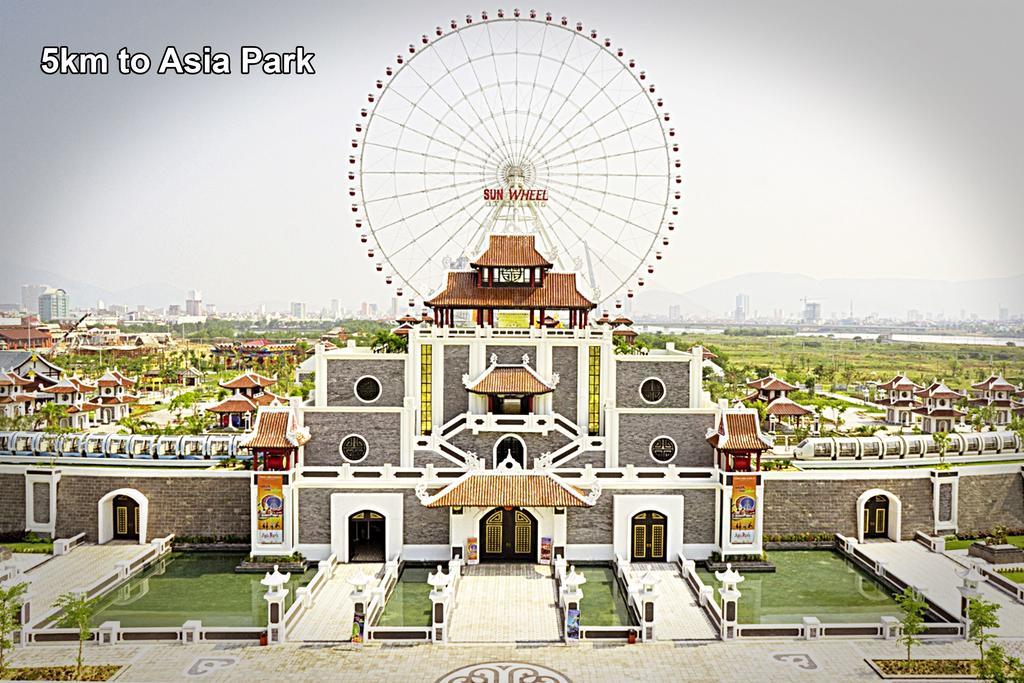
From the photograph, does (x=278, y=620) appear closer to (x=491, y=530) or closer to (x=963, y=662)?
(x=491, y=530)

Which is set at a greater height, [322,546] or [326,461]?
[326,461]

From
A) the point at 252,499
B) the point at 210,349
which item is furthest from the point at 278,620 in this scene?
the point at 210,349

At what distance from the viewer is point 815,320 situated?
170 m

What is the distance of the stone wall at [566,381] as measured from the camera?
21.8m

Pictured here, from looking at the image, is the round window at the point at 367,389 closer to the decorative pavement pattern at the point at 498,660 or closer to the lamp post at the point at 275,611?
the lamp post at the point at 275,611

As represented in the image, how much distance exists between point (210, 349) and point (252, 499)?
6551 cm

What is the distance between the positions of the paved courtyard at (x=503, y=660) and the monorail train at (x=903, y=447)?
12.4 meters

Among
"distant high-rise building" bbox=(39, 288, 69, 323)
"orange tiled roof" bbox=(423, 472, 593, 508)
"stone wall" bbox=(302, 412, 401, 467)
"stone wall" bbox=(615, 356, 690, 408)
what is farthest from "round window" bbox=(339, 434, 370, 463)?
"distant high-rise building" bbox=(39, 288, 69, 323)

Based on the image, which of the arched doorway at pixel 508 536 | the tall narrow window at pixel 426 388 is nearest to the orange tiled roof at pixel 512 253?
the tall narrow window at pixel 426 388

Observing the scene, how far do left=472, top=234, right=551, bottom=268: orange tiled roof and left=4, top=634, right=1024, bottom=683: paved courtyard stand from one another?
1113 cm

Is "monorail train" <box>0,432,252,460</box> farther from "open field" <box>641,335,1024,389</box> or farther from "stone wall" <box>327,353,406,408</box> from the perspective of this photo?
"open field" <box>641,335,1024,389</box>

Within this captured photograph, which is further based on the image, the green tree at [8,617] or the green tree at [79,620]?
the green tree at [79,620]

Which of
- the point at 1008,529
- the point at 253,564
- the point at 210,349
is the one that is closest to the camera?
the point at 253,564

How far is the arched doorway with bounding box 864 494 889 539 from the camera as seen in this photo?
860 inches
